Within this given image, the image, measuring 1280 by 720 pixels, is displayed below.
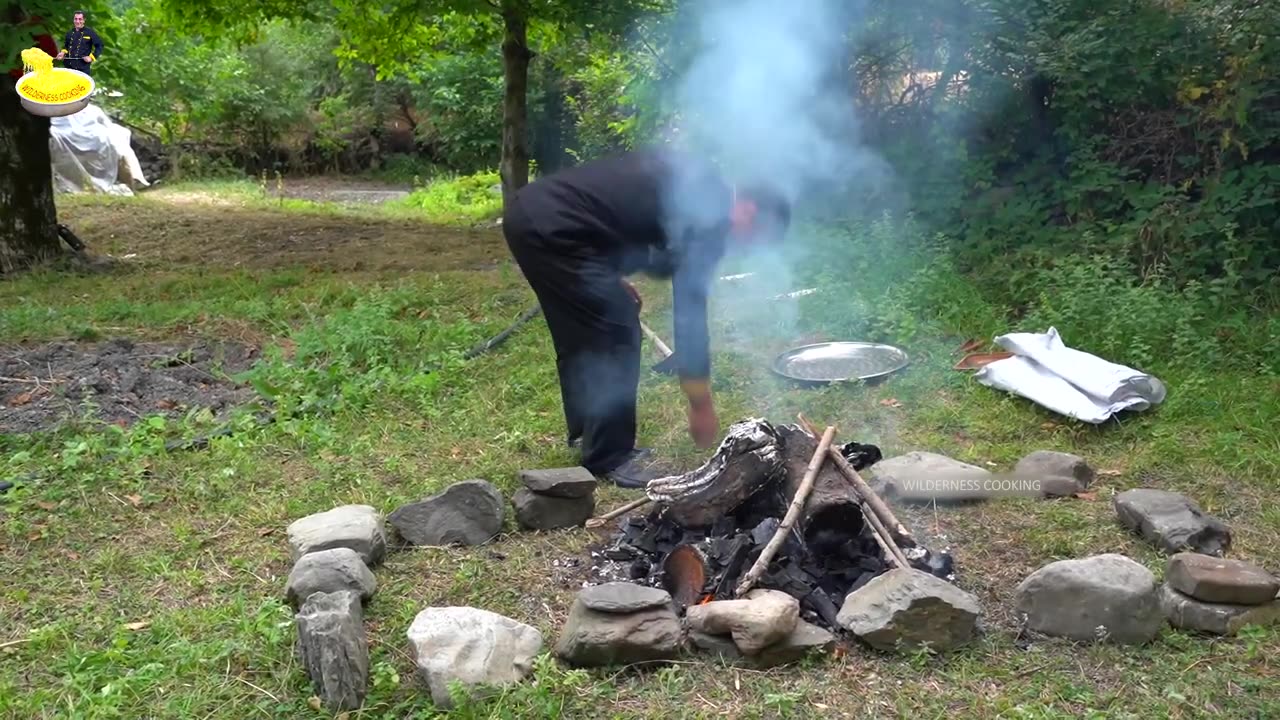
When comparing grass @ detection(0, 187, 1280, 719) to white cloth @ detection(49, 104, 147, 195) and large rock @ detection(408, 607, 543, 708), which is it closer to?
large rock @ detection(408, 607, 543, 708)

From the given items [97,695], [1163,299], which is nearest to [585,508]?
[97,695]

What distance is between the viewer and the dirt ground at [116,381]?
5309 mm

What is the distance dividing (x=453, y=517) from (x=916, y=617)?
175 cm

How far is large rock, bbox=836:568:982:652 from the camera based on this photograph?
296 centimetres

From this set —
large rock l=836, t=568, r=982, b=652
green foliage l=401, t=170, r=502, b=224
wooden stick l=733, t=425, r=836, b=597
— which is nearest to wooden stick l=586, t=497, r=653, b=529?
wooden stick l=733, t=425, r=836, b=597

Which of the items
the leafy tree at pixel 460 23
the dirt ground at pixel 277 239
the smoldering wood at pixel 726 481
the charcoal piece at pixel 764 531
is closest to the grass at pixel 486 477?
the smoldering wood at pixel 726 481

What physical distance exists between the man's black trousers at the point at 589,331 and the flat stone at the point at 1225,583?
213 cm

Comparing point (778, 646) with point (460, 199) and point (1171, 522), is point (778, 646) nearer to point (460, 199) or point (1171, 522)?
point (1171, 522)

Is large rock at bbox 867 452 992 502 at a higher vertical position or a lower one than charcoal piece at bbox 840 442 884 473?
lower

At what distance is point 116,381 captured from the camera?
5.76 m

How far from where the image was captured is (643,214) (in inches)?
159

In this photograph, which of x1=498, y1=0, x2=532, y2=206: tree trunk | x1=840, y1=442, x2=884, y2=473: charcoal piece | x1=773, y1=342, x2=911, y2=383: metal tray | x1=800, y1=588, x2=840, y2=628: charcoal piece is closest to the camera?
x1=800, y1=588, x2=840, y2=628: charcoal piece

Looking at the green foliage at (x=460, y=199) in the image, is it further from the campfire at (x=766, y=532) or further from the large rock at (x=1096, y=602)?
the large rock at (x=1096, y=602)

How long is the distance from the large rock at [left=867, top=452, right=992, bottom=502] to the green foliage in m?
10.2
